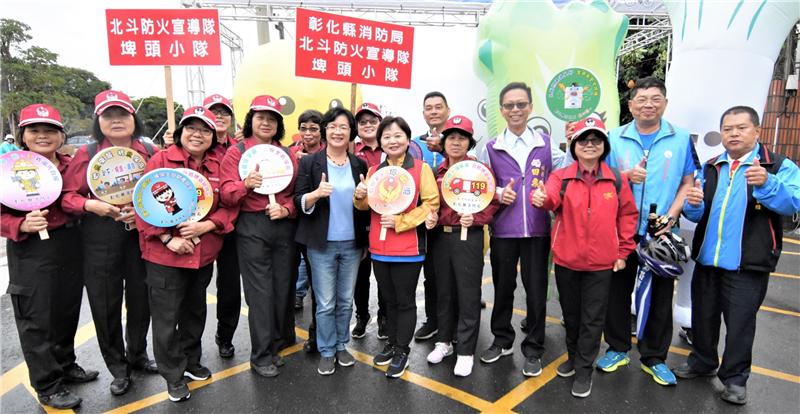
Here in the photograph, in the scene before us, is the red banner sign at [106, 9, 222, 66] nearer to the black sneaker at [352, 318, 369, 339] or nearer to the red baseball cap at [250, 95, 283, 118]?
the red baseball cap at [250, 95, 283, 118]

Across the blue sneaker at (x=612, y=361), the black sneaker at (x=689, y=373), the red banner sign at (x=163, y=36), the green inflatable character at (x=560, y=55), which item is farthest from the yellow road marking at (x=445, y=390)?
the green inflatable character at (x=560, y=55)

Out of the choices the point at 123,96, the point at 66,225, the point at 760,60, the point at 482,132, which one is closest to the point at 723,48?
the point at 760,60

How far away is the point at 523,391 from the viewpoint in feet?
11.3

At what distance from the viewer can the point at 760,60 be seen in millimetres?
4262

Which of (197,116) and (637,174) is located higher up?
(197,116)

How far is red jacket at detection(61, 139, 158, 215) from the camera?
310 cm

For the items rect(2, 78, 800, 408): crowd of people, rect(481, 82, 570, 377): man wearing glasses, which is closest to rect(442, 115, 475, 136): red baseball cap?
rect(2, 78, 800, 408): crowd of people

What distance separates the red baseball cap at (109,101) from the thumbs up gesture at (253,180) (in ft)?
3.36

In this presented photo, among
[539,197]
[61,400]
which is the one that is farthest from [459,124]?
[61,400]

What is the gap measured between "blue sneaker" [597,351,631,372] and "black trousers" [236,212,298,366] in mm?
2554

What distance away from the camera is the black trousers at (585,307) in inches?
131

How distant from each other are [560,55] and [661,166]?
2.42 m

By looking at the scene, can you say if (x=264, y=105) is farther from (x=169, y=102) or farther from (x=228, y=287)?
(x=228, y=287)

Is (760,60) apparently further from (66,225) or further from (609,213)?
(66,225)
